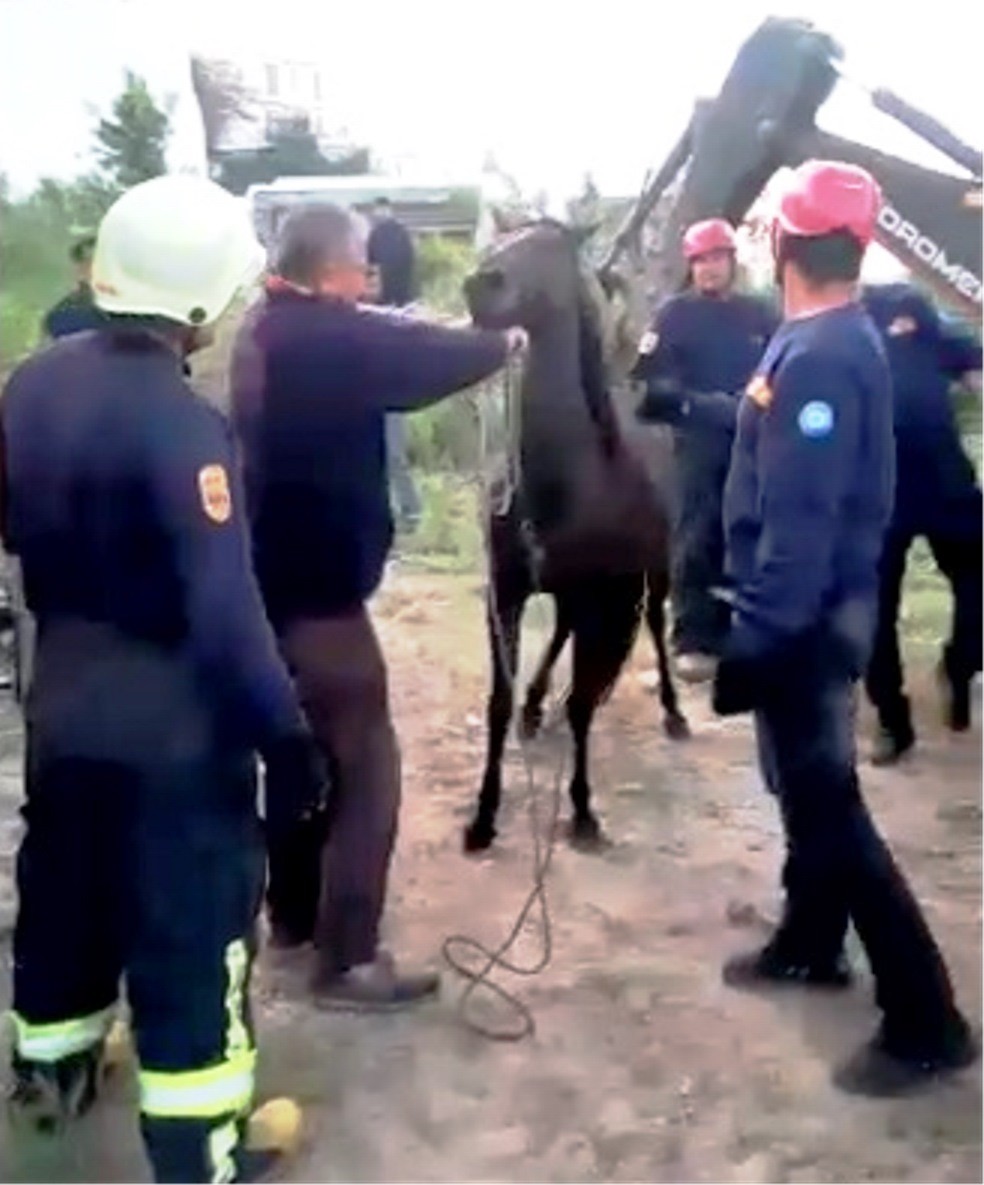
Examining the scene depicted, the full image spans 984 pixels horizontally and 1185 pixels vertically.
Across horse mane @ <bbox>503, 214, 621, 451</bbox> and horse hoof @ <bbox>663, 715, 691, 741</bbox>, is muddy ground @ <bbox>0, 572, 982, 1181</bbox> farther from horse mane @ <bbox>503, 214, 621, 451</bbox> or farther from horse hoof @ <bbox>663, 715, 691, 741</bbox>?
horse mane @ <bbox>503, 214, 621, 451</bbox>

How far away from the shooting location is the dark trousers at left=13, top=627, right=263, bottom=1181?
2.51 m

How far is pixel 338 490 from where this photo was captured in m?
3.17

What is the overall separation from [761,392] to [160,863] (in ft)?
3.59

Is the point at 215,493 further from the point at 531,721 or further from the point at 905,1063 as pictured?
the point at 531,721

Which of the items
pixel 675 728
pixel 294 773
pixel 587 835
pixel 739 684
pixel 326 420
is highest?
pixel 326 420

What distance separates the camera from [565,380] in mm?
3869

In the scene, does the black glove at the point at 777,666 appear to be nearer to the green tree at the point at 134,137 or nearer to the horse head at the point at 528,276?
the horse head at the point at 528,276

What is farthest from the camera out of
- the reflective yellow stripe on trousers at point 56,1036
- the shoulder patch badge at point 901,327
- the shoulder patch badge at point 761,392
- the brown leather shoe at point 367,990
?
the shoulder patch badge at point 901,327

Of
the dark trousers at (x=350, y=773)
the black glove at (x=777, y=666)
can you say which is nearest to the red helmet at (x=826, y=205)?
the black glove at (x=777, y=666)

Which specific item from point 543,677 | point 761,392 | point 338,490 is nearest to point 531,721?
point 543,677

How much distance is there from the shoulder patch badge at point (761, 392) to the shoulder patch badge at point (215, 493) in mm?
876

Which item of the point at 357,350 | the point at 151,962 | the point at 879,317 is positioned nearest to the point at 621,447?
the point at 879,317

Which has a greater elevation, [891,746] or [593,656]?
[593,656]

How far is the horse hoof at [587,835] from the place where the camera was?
13.8ft
